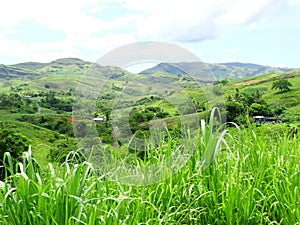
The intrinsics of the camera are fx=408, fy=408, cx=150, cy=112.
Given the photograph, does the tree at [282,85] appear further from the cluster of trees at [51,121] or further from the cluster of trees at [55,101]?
the cluster of trees at [51,121]

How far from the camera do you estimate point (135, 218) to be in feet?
4.67

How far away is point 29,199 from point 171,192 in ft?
1.86

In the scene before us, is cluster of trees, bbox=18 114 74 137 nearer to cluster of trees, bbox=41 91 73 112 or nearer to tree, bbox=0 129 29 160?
cluster of trees, bbox=41 91 73 112

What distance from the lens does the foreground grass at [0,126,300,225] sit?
4.63 feet

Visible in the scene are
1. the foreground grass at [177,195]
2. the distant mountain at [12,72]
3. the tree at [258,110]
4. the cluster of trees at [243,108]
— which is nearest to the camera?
the foreground grass at [177,195]

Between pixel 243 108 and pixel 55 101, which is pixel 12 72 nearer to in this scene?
pixel 55 101

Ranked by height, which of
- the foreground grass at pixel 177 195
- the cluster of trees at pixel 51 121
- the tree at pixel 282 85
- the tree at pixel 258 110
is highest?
the tree at pixel 282 85

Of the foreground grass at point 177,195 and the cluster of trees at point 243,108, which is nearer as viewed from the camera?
the foreground grass at point 177,195

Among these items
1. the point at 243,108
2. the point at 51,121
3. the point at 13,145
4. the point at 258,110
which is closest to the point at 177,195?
the point at 243,108

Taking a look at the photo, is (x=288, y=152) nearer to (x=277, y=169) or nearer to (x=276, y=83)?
(x=277, y=169)

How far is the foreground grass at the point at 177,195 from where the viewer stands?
1410 millimetres

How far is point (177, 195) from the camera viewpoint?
175 centimetres

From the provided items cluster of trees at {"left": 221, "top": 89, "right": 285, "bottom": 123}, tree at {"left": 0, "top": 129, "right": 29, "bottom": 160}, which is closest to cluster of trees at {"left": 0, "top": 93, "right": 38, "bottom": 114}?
tree at {"left": 0, "top": 129, "right": 29, "bottom": 160}

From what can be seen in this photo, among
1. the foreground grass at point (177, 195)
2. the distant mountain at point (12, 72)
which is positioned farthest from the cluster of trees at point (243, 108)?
the distant mountain at point (12, 72)
